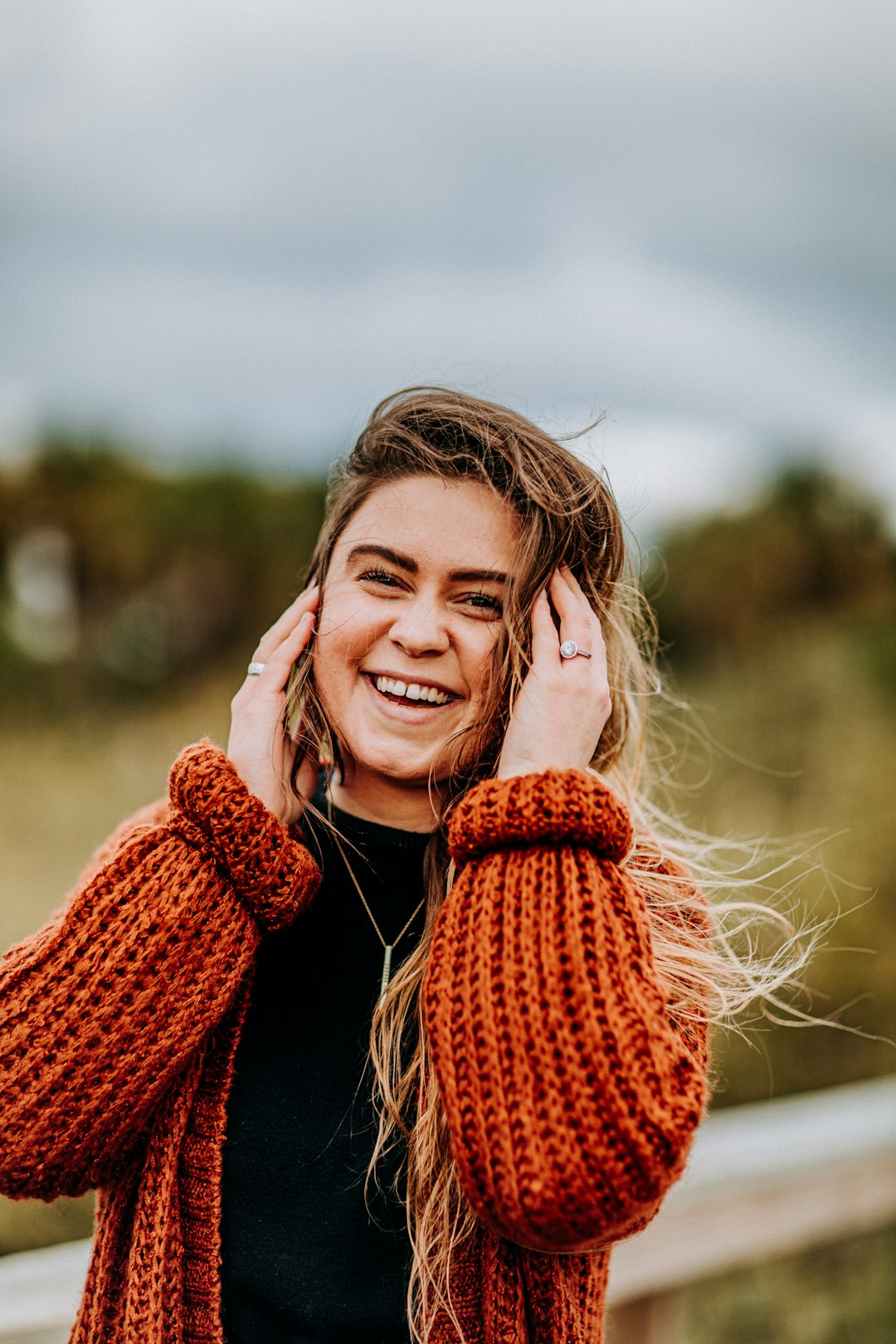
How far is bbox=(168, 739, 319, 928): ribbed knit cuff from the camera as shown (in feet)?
4.78

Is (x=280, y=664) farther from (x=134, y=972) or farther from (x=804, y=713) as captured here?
(x=804, y=713)

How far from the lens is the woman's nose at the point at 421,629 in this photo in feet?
5.05

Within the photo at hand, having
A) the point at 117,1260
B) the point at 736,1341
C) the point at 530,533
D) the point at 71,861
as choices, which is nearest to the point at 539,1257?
the point at 117,1260

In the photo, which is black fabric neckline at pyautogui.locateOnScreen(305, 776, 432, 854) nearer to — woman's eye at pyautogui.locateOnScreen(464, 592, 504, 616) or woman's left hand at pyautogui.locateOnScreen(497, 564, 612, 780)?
woman's left hand at pyautogui.locateOnScreen(497, 564, 612, 780)

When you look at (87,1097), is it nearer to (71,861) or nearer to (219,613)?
(71,861)

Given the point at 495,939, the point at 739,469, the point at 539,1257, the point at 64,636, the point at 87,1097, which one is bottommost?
the point at 539,1257

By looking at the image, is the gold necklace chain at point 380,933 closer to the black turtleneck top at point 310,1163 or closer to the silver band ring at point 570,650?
the black turtleneck top at point 310,1163

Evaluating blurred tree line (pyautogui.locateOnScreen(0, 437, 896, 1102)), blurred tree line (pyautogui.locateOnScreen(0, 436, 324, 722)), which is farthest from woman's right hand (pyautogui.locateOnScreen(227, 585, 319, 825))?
blurred tree line (pyautogui.locateOnScreen(0, 436, 324, 722))

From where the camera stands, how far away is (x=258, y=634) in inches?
225

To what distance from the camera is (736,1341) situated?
9.90 feet

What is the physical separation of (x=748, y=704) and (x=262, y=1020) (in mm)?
3961

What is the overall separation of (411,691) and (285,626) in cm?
28

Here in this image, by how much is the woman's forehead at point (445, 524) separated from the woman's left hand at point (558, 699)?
0.11m

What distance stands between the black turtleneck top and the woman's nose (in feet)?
1.41
